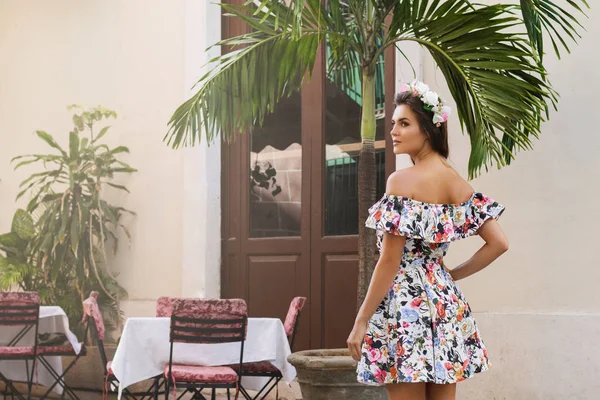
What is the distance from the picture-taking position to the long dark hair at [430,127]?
10.8 feet

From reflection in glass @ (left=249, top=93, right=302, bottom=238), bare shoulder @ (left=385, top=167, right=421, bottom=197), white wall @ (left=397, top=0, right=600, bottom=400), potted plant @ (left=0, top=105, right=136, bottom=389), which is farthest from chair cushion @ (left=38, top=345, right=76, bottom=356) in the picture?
bare shoulder @ (left=385, top=167, right=421, bottom=197)

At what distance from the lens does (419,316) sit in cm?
308

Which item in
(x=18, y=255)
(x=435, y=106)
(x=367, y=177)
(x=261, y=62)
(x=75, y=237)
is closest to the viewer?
(x=435, y=106)

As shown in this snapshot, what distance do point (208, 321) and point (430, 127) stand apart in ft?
7.74

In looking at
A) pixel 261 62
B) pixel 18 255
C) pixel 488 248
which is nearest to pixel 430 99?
pixel 488 248

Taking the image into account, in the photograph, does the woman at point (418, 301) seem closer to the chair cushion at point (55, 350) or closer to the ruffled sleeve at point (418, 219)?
the ruffled sleeve at point (418, 219)

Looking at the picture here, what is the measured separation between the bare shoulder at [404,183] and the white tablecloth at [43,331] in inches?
172

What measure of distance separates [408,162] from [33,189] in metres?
5.10

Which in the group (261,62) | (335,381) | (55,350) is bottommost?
(55,350)

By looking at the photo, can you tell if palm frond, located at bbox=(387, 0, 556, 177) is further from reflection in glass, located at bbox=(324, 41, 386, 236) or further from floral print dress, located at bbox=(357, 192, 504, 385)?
reflection in glass, located at bbox=(324, 41, 386, 236)

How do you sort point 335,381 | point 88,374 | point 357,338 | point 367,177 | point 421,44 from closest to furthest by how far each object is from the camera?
point 357,338
point 335,381
point 367,177
point 421,44
point 88,374

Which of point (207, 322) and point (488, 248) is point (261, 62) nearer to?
point (207, 322)

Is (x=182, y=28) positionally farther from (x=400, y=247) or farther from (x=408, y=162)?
(x=400, y=247)

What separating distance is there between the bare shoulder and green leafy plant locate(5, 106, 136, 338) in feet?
18.9
